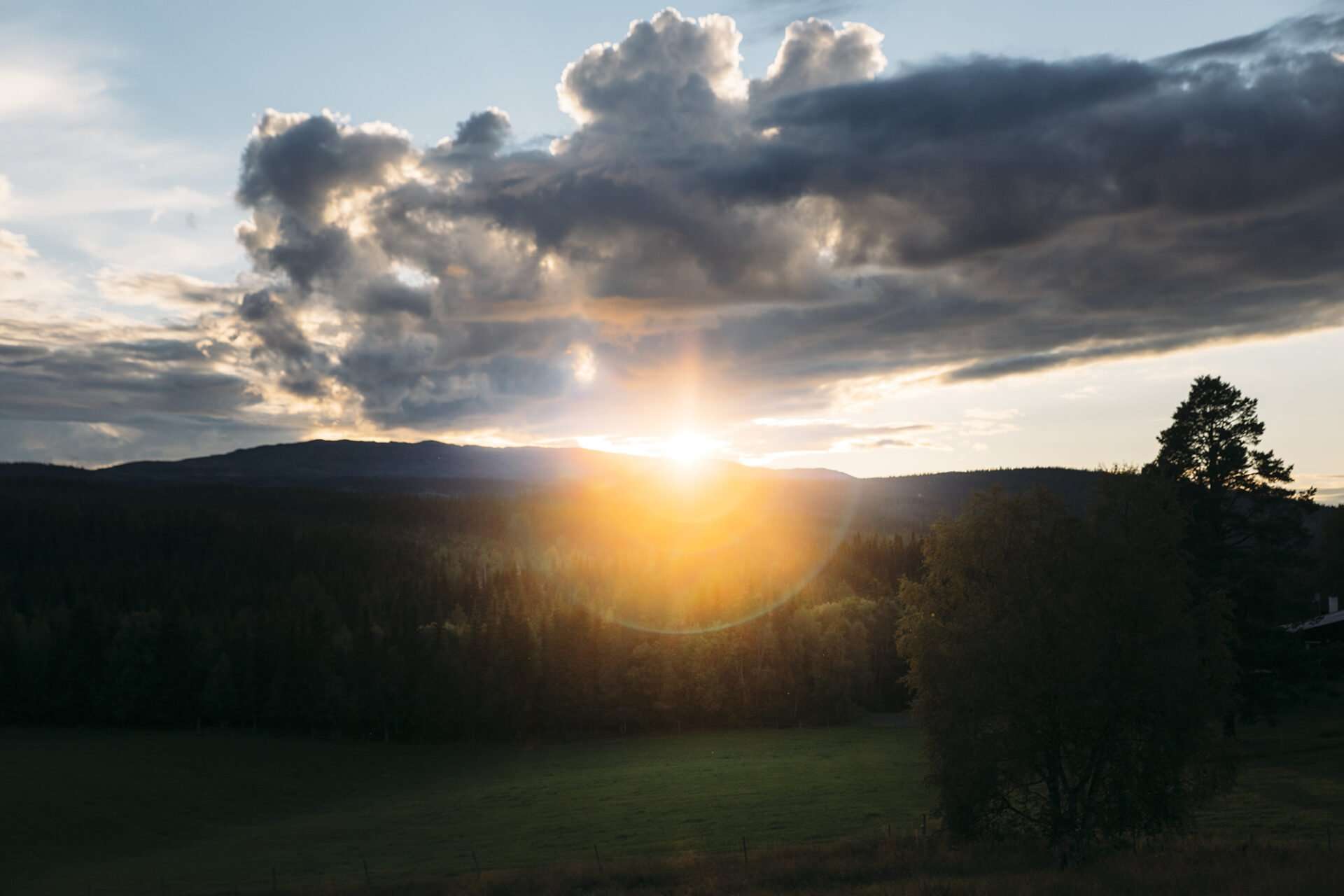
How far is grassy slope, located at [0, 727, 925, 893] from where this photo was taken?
51.9 metres

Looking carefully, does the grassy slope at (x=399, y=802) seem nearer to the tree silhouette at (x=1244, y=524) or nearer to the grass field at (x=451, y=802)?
the grass field at (x=451, y=802)

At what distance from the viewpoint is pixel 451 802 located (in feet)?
246

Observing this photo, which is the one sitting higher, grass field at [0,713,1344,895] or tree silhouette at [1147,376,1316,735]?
tree silhouette at [1147,376,1316,735]

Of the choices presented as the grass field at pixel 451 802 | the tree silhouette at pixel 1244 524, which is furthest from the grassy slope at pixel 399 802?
the tree silhouette at pixel 1244 524

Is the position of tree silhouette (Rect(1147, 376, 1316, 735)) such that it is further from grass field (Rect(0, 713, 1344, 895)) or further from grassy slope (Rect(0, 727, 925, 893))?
grassy slope (Rect(0, 727, 925, 893))

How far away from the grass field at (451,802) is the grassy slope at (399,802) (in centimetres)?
27

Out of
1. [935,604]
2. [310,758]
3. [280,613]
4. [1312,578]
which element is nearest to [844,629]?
[1312,578]

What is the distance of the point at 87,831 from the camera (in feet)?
227

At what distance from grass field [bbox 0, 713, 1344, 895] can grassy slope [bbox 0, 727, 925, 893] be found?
0.87 ft

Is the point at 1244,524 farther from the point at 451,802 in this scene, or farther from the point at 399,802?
the point at 399,802

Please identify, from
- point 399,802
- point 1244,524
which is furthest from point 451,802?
point 1244,524

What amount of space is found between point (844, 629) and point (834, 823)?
255 ft

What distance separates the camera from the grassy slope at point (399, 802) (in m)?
51.9

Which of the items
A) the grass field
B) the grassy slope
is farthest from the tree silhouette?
the grassy slope
